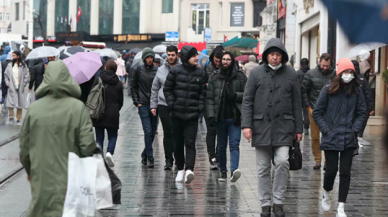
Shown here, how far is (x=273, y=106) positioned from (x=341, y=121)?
0.79 meters

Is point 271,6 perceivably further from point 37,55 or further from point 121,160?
point 121,160

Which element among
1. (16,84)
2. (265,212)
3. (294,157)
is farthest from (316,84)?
(16,84)

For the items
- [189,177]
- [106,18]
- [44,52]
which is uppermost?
[106,18]

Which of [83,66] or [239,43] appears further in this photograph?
[239,43]

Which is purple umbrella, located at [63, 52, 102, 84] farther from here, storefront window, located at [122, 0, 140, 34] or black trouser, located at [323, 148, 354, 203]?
storefront window, located at [122, 0, 140, 34]

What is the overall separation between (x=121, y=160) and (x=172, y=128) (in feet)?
7.58

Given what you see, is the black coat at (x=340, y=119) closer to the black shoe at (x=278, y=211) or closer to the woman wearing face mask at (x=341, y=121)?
the woman wearing face mask at (x=341, y=121)

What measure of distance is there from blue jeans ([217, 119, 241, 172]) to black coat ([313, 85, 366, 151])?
6.91ft

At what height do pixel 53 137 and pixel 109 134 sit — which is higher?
pixel 53 137

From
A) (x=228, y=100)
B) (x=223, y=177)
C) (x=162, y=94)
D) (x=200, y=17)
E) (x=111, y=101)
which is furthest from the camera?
(x=200, y=17)

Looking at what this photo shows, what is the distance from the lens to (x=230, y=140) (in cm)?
943

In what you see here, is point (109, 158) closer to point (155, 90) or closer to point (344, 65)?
point (155, 90)

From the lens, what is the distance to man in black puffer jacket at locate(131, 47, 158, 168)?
10.8m

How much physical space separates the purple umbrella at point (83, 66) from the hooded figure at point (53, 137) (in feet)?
18.8
